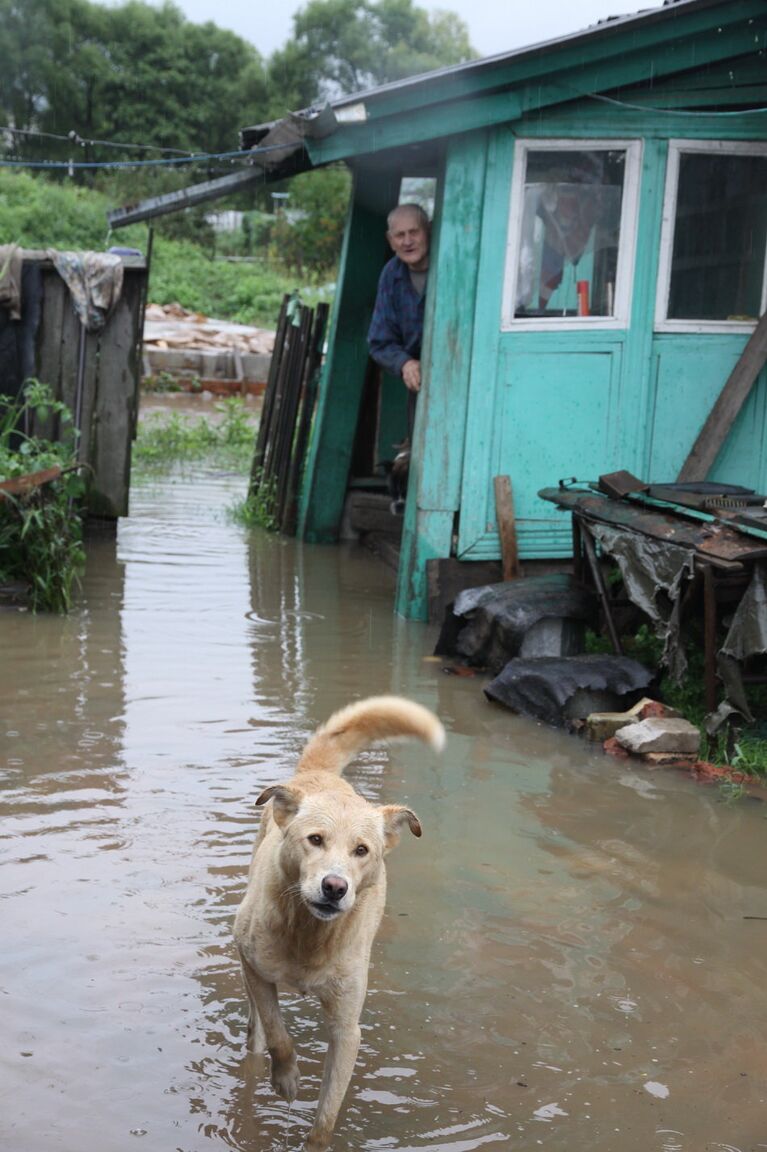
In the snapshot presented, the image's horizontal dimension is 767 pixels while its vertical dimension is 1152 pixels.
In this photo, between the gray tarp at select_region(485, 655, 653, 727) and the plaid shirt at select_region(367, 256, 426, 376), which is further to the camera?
the plaid shirt at select_region(367, 256, 426, 376)

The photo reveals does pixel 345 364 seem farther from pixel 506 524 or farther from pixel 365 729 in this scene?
pixel 365 729

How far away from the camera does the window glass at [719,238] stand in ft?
31.3

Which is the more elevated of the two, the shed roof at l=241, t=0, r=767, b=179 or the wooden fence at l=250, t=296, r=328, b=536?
the shed roof at l=241, t=0, r=767, b=179

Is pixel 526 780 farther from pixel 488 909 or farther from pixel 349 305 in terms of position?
pixel 349 305

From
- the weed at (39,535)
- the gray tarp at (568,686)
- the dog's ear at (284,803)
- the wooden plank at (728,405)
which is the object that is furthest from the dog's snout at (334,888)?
the wooden plank at (728,405)

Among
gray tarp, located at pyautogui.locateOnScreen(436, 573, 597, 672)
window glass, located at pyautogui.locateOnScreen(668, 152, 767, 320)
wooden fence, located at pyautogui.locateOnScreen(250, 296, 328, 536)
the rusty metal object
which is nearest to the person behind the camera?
the rusty metal object

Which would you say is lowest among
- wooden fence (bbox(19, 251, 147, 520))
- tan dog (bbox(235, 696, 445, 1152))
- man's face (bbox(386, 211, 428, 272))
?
tan dog (bbox(235, 696, 445, 1152))

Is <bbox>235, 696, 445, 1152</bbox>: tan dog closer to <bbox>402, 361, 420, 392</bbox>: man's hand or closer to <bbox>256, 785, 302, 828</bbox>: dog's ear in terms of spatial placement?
<bbox>256, 785, 302, 828</bbox>: dog's ear

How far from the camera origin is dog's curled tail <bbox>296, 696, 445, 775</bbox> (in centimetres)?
382

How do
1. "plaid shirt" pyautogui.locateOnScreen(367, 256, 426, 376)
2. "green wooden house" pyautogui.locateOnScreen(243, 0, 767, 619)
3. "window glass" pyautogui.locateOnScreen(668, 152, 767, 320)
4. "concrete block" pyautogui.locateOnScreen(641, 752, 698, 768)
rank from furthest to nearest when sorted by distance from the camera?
"plaid shirt" pyautogui.locateOnScreen(367, 256, 426, 376), "window glass" pyautogui.locateOnScreen(668, 152, 767, 320), "green wooden house" pyautogui.locateOnScreen(243, 0, 767, 619), "concrete block" pyautogui.locateOnScreen(641, 752, 698, 768)

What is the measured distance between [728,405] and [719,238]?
4.09 ft

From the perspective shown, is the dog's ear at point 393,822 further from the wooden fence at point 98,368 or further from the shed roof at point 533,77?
the wooden fence at point 98,368

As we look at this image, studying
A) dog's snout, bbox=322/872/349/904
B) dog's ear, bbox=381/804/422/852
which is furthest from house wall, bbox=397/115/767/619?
dog's snout, bbox=322/872/349/904

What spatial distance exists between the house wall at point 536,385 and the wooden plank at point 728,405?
246mm
